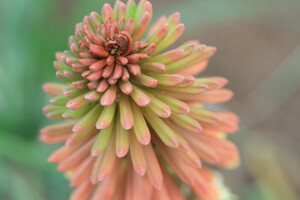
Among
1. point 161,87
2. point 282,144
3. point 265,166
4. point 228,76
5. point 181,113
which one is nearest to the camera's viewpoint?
point 181,113

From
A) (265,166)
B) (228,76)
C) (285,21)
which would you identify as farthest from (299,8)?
(265,166)

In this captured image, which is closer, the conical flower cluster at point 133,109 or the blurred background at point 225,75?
the conical flower cluster at point 133,109

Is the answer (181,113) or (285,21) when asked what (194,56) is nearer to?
(181,113)

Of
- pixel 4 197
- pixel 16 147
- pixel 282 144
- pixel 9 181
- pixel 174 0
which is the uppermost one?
pixel 174 0

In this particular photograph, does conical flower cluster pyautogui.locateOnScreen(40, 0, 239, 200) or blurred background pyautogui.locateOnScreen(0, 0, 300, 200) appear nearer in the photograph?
conical flower cluster pyautogui.locateOnScreen(40, 0, 239, 200)
